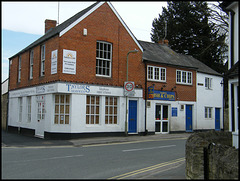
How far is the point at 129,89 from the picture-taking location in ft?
63.4

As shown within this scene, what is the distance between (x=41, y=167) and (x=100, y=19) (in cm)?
1333

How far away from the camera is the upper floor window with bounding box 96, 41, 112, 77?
19.1 m

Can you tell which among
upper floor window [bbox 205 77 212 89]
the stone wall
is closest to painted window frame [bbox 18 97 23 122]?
upper floor window [bbox 205 77 212 89]

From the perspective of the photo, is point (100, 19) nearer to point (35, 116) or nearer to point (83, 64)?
point (83, 64)

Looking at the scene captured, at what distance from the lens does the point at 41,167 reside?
8.10 m

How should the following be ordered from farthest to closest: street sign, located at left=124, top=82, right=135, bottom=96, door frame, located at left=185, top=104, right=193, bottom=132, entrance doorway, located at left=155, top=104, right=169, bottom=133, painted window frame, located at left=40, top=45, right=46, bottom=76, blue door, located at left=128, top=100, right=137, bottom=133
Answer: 1. door frame, located at left=185, top=104, right=193, bottom=132
2. entrance doorway, located at left=155, top=104, right=169, bottom=133
3. blue door, located at left=128, top=100, right=137, bottom=133
4. painted window frame, located at left=40, top=45, right=46, bottom=76
5. street sign, located at left=124, top=82, right=135, bottom=96

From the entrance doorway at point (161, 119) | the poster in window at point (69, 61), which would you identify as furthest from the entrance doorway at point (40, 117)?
the entrance doorway at point (161, 119)

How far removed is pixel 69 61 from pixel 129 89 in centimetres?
483

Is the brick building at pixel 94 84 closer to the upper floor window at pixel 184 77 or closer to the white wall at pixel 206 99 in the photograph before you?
the upper floor window at pixel 184 77

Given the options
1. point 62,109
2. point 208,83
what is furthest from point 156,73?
point 62,109

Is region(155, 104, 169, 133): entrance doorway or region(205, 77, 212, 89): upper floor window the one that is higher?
region(205, 77, 212, 89): upper floor window

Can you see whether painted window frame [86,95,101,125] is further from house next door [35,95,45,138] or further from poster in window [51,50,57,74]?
house next door [35,95,45,138]

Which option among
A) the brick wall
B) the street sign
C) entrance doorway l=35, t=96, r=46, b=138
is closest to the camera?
the brick wall

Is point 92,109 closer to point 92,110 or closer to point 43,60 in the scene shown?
point 92,110
